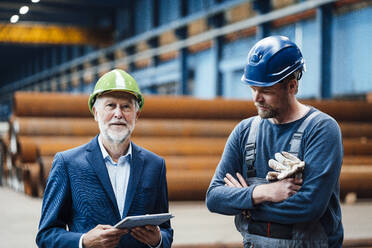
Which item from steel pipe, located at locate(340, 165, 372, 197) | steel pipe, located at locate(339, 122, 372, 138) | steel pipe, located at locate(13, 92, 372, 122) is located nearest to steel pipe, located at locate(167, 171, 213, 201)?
steel pipe, located at locate(13, 92, 372, 122)

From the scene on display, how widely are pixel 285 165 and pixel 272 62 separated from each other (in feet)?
1.48

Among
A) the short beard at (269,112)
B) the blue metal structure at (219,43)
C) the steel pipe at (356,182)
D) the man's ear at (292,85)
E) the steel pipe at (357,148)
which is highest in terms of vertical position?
the blue metal structure at (219,43)

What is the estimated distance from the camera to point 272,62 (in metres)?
2.24

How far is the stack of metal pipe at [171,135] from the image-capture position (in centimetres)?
667

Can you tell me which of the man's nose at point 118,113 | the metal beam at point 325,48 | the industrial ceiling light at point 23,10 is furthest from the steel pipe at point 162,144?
the man's nose at point 118,113

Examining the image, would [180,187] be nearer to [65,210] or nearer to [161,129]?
[161,129]

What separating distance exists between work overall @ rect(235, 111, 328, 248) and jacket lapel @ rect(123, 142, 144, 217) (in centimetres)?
50

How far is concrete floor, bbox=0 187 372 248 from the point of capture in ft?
14.9

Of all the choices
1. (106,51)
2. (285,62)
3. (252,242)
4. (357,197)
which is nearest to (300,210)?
(252,242)

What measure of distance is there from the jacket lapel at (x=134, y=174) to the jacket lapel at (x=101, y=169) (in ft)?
0.19

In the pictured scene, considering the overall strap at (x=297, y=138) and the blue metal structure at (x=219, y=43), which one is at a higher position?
the blue metal structure at (x=219, y=43)

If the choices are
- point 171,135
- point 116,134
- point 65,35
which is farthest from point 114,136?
point 65,35

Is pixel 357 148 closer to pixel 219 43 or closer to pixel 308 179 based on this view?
pixel 308 179

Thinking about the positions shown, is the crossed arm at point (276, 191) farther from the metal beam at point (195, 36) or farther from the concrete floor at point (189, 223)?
the metal beam at point (195, 36)
